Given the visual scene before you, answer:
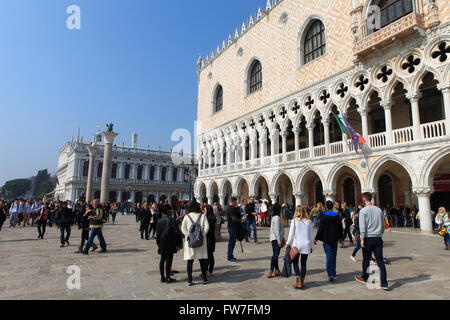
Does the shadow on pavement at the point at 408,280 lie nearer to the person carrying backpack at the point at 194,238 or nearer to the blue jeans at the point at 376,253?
the blue jeans at the point at 376,253

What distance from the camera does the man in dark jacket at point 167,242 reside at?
472 cm

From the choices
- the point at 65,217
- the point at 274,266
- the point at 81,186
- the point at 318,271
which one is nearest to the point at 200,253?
the point at 274,266

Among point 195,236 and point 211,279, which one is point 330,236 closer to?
point 211,279

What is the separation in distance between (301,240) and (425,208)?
35.0 feet

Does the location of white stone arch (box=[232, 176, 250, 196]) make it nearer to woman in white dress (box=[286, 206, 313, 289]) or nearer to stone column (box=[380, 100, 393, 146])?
stone column (box=[380, 100, 393, 146])

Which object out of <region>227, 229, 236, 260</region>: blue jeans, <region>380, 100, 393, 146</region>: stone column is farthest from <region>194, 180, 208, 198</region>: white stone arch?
<region>227, 229, 236, 260</region>: blue jeans

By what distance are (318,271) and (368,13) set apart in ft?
48.3

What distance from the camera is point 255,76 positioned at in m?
24.5

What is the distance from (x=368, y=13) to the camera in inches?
582

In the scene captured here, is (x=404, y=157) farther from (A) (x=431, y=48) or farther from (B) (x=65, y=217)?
(B) (x=65, y=217)

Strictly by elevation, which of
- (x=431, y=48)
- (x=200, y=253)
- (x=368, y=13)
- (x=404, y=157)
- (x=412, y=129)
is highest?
(x=368, y=13)

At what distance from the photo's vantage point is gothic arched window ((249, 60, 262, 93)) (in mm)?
23812

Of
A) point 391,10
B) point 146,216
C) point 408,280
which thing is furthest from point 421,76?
point 146,216

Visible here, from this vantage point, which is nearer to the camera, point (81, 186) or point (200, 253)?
point (200, 253)
